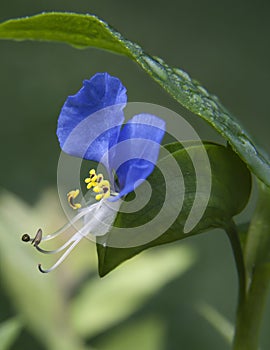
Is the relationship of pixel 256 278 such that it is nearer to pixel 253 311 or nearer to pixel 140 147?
pixel 253 311

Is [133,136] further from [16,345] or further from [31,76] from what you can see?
[31,76]

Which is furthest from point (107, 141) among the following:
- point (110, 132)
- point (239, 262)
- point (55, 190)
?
point (55, 190)

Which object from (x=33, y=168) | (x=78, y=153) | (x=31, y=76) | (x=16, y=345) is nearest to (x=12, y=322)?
(x=16, y=345)

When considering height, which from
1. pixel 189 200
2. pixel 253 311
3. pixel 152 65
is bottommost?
pixel 253 311

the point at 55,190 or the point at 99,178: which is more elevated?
the point at 99,178

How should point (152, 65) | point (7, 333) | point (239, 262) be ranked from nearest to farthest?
1. point (152, 65)
2. point (239, 262)
3. point (7, 333)

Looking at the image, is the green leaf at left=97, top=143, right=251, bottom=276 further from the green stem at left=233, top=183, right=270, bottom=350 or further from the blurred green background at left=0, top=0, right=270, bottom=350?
the blurred green background at left=0, top=0, right=270, bottom=350

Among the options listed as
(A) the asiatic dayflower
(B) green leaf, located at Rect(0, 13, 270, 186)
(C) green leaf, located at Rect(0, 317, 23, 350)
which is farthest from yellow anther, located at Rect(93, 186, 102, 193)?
(C) green leaf, located at Rect(0, 317, 23, 350)
